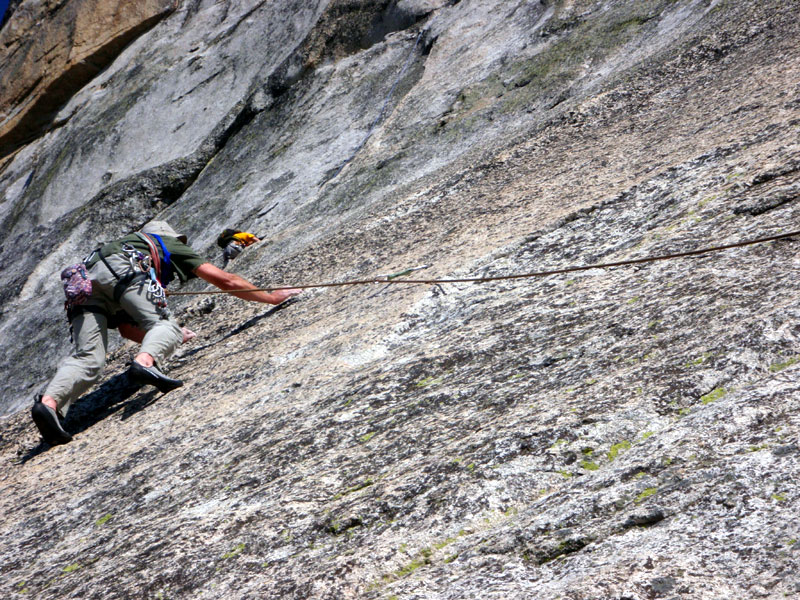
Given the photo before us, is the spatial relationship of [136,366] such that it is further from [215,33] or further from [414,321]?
[215,33]

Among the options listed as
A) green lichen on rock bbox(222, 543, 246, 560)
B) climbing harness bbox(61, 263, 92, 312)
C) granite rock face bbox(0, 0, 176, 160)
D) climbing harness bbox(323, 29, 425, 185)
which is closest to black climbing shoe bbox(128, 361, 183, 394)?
climbing harness bbox(61, 263, 92, 312)

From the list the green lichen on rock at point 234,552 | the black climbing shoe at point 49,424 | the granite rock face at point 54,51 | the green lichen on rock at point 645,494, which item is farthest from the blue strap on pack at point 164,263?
the granite rock face at point 54,51

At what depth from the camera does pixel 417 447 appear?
3.65 meters

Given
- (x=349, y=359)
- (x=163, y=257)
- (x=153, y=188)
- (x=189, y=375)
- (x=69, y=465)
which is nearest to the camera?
(x=349, y=359)

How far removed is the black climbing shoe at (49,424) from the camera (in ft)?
19.8

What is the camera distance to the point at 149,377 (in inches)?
238

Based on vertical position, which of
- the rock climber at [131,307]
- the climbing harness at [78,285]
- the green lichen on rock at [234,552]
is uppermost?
the climbing harness at [78,285]

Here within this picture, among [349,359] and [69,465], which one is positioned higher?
[69,465]

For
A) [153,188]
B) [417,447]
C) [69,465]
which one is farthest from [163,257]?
[153,188]

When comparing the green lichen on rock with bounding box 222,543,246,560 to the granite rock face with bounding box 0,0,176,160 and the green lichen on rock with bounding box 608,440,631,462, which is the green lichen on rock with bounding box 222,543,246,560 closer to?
the green lichen on rock with bounding box 608,440,631,462

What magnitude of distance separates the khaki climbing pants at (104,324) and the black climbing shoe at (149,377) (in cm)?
49

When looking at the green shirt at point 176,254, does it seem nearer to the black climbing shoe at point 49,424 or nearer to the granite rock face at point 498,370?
the granite rock face at point 498,370

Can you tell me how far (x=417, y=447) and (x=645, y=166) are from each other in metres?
3.57

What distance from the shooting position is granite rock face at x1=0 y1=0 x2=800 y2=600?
8.87ft
